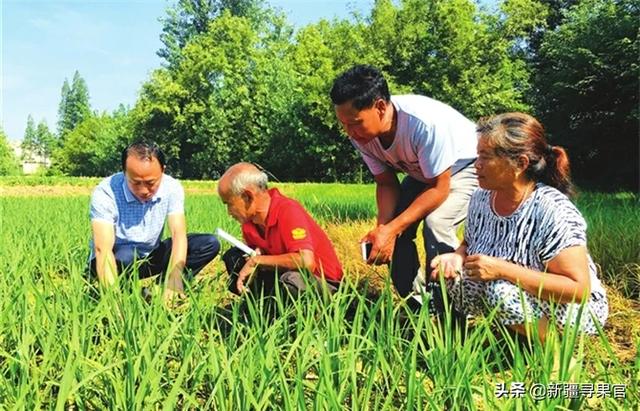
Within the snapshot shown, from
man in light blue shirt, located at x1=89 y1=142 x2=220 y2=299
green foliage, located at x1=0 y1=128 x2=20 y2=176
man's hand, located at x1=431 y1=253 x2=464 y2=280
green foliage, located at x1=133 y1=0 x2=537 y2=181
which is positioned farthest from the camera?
green foliage, located at x1=0 y1=128 x2=20 y2=176

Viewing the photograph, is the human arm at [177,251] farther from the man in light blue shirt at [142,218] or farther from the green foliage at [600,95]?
the green foliage at [600,95]

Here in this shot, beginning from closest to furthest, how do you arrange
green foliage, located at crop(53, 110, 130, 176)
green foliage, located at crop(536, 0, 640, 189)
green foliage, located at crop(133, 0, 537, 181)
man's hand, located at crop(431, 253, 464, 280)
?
man's hand, located at crop(431, 253, 464, 280) → green foliage, located at crop(536, 0, 640, 189) → green foliage, located at crop(133, 0, 537, 181) → green foliage, located at crop(53, 110, 130, 176)

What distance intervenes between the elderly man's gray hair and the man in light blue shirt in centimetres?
49

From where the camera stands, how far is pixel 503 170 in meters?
1.92

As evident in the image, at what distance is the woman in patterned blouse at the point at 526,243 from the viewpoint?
1.81 m

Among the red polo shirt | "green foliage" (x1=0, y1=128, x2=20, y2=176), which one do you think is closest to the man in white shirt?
the red polo shirt

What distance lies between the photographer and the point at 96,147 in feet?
114

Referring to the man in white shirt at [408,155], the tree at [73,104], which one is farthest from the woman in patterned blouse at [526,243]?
the tree at [73,104]

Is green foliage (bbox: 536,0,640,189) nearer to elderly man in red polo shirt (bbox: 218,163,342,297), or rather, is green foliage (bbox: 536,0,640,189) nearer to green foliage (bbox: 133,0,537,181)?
green foliage (bbox: 133,0,537,181)

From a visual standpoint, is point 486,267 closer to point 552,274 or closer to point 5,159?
point 552,274

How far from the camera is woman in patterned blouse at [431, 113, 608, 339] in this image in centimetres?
181

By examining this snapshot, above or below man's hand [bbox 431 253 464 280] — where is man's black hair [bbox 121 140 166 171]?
above

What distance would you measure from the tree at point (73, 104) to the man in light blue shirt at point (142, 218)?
5593cm

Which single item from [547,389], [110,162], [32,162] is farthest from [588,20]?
[32,162]
